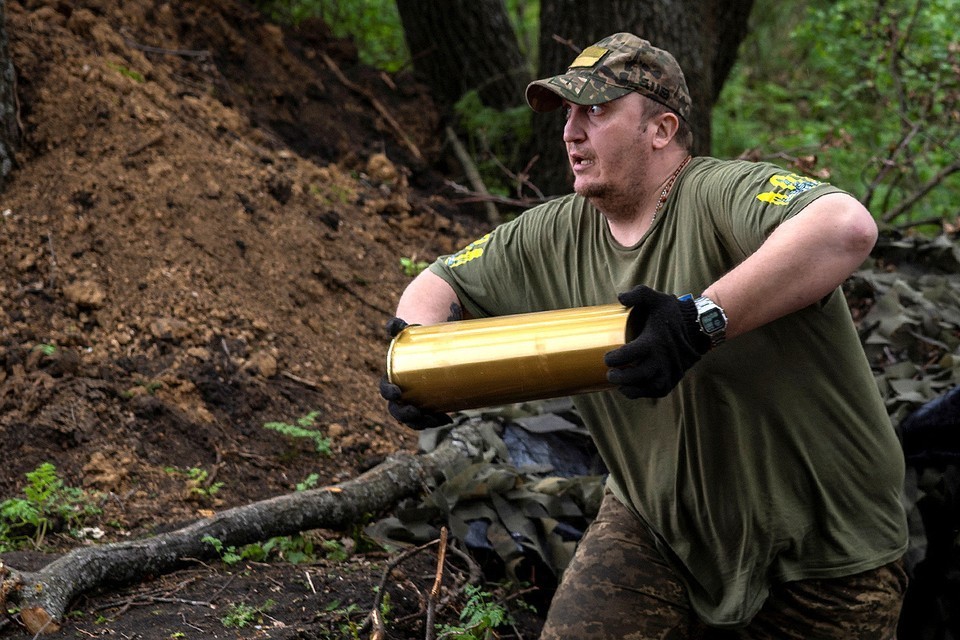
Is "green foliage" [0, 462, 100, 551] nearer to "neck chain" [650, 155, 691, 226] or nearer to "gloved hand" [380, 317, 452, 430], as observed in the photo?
"gloved hand" [380, 317, 452, 430]

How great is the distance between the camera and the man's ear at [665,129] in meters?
3.19

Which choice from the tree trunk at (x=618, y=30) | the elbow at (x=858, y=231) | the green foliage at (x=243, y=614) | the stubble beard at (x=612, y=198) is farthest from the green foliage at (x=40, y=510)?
the tree trunk at (x=618, y=30)

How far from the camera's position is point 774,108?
11.7 metres

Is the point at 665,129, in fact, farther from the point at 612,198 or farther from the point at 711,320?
the point at 711,320

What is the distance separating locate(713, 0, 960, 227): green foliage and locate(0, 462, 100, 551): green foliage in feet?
14.8

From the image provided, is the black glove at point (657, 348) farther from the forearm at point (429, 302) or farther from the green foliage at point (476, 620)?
the green foliage at point (476, 620)

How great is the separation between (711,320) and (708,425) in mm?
592

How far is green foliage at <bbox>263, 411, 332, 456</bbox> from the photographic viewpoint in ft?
16.1

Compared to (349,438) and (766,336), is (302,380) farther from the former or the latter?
(766,336)

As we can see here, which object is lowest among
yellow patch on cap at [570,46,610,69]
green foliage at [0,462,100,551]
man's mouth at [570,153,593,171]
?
green foliage at [0,462,100,551]

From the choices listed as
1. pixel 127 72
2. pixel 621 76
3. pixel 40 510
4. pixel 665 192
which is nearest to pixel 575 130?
pixel 621 76

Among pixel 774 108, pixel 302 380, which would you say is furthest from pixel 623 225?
pixel 774 108

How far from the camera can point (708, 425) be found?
3.05m

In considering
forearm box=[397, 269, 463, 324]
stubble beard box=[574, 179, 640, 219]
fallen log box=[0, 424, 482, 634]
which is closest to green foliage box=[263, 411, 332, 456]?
fallen log box=[0, 424, 482, 634]
